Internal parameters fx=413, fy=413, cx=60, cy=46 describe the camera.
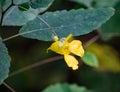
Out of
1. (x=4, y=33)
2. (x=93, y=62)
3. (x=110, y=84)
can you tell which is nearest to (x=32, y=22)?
(x=93, y=62)

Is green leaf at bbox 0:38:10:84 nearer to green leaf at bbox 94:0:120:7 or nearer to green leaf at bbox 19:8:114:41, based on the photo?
green leaf at bbox 19:8:114:41

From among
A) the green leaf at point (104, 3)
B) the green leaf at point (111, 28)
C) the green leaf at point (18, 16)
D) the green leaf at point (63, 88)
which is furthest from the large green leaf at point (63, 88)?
the green leaf at point (18, 16)

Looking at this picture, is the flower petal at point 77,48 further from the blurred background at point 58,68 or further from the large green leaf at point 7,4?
the blurred background at point 58,68

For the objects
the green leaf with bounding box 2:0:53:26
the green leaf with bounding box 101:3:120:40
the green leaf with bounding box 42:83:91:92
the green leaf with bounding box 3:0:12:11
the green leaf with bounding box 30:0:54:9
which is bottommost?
the green leaf with bounding box 42:83:91:92

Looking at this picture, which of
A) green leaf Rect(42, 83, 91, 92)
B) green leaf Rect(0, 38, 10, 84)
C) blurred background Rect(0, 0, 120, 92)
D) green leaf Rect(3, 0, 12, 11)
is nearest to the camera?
green leaf Rect(0, 38, 10, 84)

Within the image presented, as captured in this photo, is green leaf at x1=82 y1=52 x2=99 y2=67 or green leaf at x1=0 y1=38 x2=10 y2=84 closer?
green leaf at x1=0 y1=38 x2=10 y2=84

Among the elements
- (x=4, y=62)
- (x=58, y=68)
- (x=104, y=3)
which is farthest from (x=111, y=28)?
(x=4, y=62)

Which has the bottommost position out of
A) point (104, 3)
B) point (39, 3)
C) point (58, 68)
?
point (58, 68)

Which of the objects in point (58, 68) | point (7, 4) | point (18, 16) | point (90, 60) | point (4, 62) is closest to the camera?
point (4, 62)

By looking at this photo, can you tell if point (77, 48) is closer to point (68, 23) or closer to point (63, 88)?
point (68, 23)

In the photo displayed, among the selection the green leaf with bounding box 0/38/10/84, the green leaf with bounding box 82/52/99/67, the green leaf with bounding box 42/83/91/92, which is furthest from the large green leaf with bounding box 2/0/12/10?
the green leaf with bounding box 42/83/91/92

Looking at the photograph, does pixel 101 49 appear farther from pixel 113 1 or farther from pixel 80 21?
pixel 80 21
